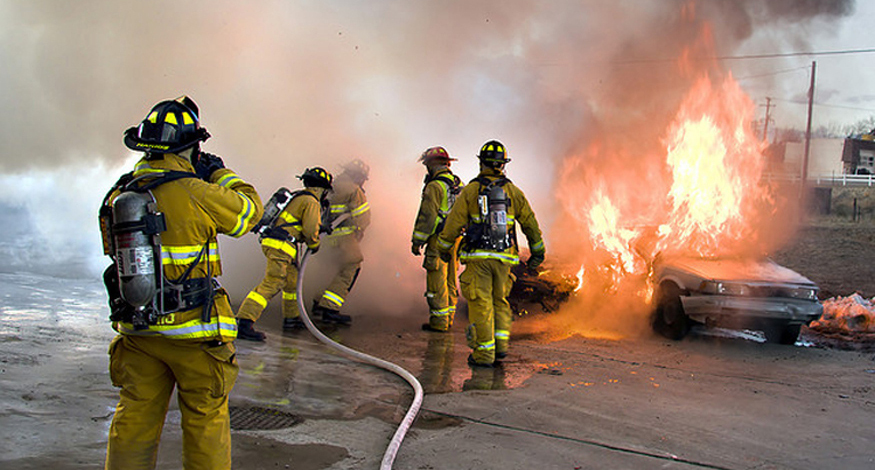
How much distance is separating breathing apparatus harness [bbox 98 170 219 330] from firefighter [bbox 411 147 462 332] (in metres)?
4.29

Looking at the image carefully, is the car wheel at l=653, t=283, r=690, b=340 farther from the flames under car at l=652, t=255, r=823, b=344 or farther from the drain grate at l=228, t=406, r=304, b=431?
the drain grate at l=228, t=406, r=304, b=431

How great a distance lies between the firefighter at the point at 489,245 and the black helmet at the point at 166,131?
2.96 m

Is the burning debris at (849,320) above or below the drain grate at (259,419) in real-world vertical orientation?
above

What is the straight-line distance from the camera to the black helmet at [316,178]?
6.52 meters

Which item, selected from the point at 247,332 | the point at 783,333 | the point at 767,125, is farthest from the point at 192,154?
the point at 767,125

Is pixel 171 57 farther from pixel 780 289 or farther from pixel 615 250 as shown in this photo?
pixel 780 289

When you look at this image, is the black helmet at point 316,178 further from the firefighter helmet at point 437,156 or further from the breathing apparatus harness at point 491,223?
the breathing apparatus harness at point 491,223

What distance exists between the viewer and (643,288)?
755 cm

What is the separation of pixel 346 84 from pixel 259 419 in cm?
753

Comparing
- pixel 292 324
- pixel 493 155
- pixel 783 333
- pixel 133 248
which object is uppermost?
pixel 493 155

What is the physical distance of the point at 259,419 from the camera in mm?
3809

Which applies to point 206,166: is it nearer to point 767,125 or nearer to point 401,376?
point 401,376

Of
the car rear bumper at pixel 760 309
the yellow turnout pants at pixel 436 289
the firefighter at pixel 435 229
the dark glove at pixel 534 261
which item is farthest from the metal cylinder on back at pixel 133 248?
the car rear bumper at pixel 760 309

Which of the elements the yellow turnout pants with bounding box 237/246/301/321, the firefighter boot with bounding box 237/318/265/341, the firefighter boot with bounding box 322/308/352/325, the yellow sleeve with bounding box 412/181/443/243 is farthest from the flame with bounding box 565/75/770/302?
the firefighter boot with bounding box 237/318/265/341
